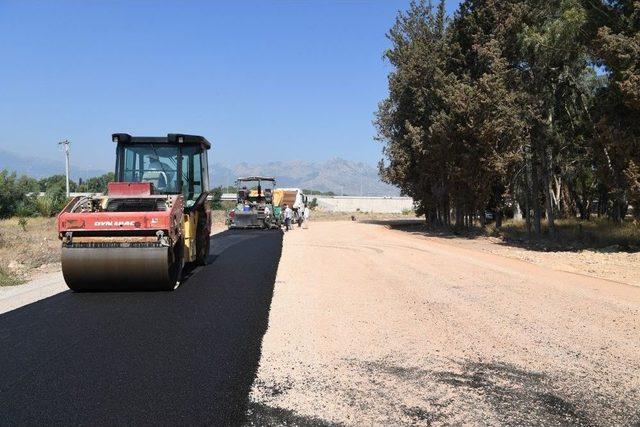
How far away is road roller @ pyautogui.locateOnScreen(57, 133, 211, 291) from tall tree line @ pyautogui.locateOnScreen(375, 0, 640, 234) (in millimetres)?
12845

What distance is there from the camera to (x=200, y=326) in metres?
7.39

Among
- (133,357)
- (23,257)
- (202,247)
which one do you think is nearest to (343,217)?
(23,257)

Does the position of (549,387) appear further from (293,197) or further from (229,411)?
(293,197)

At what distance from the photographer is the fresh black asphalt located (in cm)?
456

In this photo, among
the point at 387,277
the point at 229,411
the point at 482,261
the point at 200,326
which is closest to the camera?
the point at 229,411

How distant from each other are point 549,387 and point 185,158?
28.7 feet

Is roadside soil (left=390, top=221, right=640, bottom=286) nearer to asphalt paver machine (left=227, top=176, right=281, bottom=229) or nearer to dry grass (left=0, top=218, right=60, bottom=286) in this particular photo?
dry grass (left=0, top=218, right=60, bottom=286)

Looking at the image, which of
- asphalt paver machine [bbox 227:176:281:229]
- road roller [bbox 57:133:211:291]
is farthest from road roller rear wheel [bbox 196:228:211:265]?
asphalt paver machine [bbox 227:176:281:229]

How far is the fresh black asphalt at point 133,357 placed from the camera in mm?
4562

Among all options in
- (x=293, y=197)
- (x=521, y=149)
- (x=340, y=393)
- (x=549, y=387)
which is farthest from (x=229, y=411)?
(x=293, y=197)

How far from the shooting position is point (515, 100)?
23.9 metres

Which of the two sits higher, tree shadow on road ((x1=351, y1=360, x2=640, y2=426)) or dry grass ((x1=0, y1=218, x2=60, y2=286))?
dry grass ((x1=0, y1=218, x2=60, y2=286))

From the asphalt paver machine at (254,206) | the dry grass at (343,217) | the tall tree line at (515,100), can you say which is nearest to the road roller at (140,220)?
the tall tree line at (515,100)

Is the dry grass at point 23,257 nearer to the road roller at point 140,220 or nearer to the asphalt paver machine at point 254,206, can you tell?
the road roller at point 140,220
